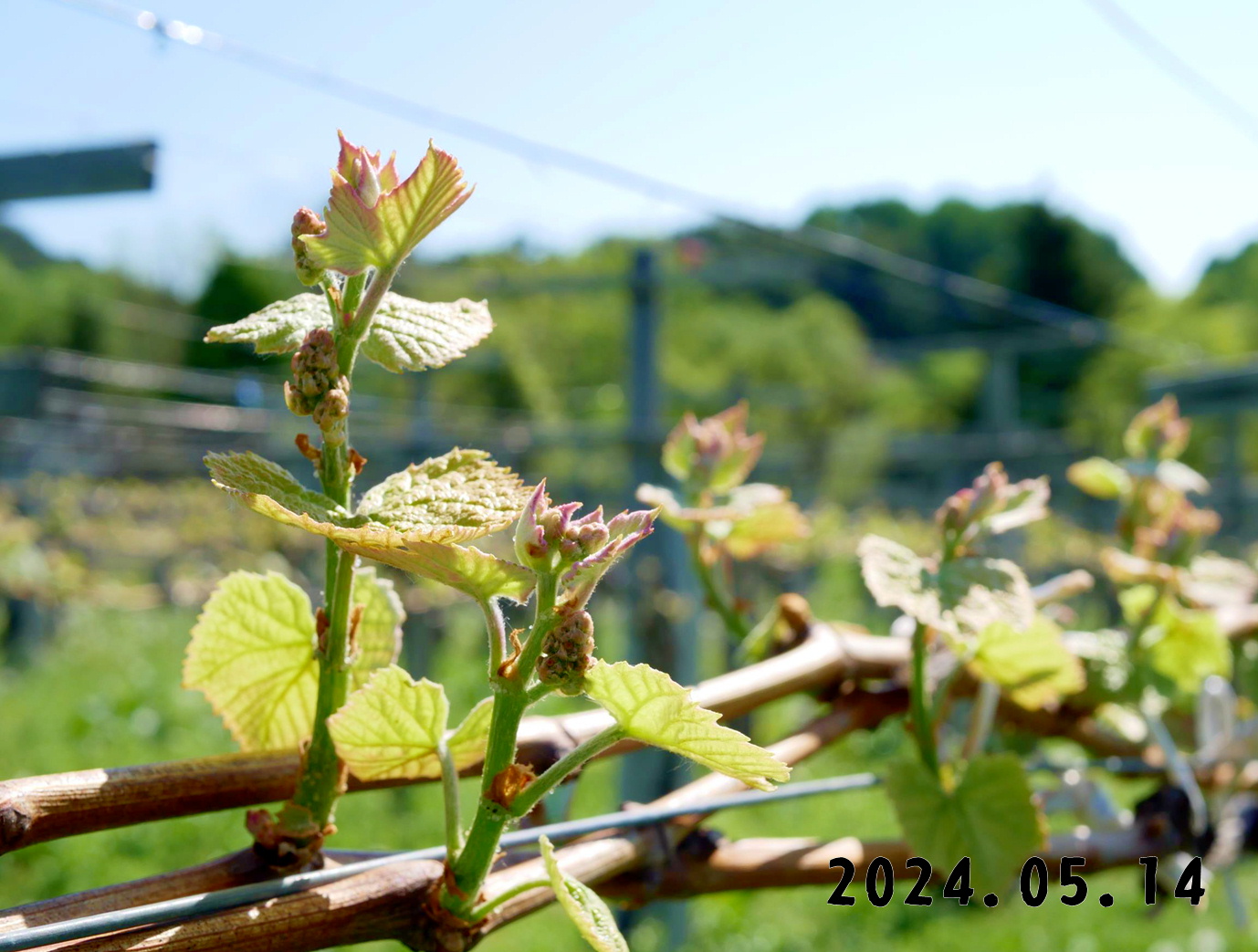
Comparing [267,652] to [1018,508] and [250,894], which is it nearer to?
[250,894]

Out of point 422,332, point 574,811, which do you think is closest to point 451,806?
point 422,332

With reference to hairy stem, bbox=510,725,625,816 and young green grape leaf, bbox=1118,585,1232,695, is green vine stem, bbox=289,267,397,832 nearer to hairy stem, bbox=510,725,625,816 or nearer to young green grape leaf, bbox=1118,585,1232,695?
hairy stem, bbox=510,725,625,816

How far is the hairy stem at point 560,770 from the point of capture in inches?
12.7

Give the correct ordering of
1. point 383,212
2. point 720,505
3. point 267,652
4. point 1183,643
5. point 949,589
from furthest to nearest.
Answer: point 1183,643
point 720,505
point 949,589
point 267,652
point 383,212

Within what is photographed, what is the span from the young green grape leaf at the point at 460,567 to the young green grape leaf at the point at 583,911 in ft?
0.24

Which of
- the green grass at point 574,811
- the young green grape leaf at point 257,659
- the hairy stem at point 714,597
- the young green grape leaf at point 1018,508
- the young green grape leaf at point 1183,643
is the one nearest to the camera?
the young green grape leaf at point 257,659

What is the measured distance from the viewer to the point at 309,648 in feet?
1.36

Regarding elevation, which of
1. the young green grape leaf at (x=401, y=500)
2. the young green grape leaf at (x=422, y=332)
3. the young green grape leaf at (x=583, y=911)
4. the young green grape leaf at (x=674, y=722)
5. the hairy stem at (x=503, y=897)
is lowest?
the hairy stem at (x=503, y=897)

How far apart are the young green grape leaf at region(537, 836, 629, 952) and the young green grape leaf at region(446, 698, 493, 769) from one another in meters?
0.07

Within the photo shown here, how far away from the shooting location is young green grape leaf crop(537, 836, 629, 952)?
0.31m

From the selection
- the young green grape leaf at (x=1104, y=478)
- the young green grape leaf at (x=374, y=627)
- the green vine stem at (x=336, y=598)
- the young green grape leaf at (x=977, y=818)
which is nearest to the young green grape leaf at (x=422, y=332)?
the green vine stem at (x=336, y=598)

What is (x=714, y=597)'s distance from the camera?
68 cm

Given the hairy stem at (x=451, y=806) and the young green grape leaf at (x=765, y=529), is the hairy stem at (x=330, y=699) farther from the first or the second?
the young green grape leaf at (x=765, y=529)

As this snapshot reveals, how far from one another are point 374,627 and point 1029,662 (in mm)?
392
